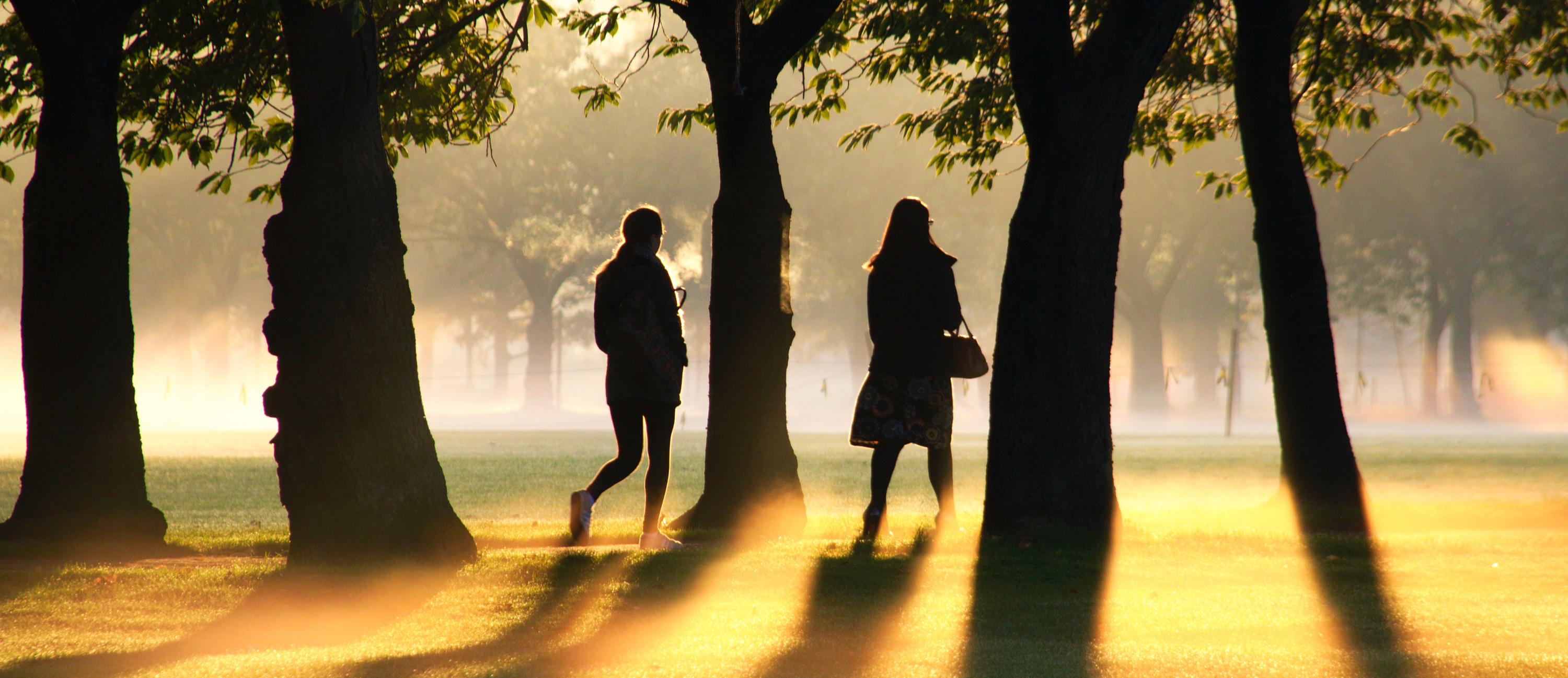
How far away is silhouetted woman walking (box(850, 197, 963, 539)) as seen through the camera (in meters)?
7.07

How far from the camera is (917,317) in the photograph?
712cm

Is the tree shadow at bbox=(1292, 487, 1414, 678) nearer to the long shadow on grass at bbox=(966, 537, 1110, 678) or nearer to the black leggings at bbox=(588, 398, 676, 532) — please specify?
the long shadow on grass at bbox=(966, 537, 1110, 678)

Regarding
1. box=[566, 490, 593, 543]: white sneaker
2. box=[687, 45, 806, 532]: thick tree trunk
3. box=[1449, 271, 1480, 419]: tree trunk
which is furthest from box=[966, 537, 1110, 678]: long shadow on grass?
box=[1449, 271, 1480, 419]: tree trunk

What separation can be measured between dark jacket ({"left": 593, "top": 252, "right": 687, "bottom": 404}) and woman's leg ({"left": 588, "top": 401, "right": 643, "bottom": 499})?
7cm

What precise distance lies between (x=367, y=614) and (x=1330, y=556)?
4916 millimetres

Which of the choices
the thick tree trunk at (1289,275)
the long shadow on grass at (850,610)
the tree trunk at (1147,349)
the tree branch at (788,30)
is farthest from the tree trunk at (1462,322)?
the long shadow on grass at (850,610)

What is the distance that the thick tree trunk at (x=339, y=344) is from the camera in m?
6.07

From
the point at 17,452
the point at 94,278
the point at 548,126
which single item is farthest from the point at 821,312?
the point at 94,278

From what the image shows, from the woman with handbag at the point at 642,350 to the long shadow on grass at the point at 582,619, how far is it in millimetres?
597

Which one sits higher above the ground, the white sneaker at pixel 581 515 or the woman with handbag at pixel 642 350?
the woman with handbag at pixel 642 350


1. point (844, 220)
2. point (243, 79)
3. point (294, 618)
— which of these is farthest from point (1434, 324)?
point (294, 618)

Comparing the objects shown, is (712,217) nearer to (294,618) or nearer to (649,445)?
(649,445)

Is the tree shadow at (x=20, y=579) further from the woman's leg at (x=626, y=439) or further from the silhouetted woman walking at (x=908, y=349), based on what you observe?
the silhouetted woman walking at (x=908, y=349)

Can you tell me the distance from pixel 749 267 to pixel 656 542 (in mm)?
2027
